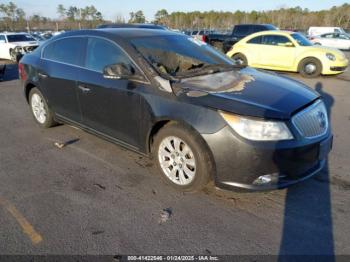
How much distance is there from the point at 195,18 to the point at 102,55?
9039 cm

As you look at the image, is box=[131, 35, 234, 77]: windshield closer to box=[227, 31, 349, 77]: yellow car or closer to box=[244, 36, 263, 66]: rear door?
box=[227, 31, 349, 77]: yellow car

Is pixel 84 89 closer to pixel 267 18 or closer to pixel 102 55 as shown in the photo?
pixel 102 55

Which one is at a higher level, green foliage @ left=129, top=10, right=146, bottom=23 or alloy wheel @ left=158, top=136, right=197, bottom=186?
green foliage @ left=129, top=10, right=146, bottom=23

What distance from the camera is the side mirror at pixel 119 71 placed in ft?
10.8

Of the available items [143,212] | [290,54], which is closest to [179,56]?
[143,212]

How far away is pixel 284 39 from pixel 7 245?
11067mm

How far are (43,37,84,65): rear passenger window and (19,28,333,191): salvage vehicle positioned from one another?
0.02 meters

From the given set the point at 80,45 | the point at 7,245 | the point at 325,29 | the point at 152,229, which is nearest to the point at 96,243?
the point at 152,229

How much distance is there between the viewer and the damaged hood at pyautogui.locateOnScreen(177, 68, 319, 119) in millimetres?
2707

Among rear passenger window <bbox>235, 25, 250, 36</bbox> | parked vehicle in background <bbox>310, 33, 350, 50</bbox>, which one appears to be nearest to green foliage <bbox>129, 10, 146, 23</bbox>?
parked vehicle in background <bbox>310, 33, 350, 50</bbox>

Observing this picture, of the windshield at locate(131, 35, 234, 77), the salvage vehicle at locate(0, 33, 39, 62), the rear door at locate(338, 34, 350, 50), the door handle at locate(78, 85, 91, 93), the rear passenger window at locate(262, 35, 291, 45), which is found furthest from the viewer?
the rear door at locate(338, 34, 350, 50)

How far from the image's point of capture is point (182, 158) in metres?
3.08

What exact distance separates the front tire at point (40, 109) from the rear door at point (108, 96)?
1.15 meters

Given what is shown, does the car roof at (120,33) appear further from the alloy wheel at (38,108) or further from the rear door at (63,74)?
the alloy wheel at (38,108)
